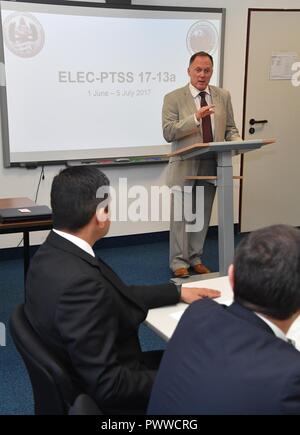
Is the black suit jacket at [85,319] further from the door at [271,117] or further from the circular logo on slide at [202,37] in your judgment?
the door at [271,117]

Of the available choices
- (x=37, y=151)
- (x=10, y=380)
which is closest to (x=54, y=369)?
(x=10, y=380)

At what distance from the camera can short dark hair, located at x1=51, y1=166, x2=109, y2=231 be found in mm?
1532

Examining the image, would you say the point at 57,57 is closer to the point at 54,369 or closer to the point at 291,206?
the point at 291,206

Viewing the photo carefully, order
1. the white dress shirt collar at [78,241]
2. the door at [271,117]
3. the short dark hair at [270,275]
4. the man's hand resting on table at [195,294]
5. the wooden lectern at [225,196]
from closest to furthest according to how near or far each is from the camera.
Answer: the short dark hair at [270,275] → the white dress shirt collar at [78,241] → the man's hand resting on table at [195,294] → the wooden lectern at [225,196] → the door at [271,117]

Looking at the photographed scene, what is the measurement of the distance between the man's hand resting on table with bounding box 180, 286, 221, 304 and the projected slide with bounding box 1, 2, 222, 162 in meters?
2.75

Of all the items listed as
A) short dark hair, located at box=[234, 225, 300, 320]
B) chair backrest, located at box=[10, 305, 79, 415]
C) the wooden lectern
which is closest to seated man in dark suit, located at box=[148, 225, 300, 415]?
short dark hair, located at box=[234, 225, 300, 320]

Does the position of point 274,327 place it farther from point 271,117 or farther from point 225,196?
point 271,117

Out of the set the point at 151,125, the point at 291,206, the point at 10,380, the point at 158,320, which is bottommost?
the point at 10,380

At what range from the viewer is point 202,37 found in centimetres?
462

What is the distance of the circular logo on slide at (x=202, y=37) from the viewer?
4.57 meters

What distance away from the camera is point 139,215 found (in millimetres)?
4805

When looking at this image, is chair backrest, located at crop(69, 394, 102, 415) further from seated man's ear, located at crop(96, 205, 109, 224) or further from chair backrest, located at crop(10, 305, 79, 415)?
seated man's ear, located at crop(96, 205, 109, 224)

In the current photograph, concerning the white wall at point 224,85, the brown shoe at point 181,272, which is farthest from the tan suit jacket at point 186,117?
the white wall at point 224,85
